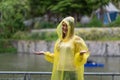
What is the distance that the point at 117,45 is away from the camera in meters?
54.8

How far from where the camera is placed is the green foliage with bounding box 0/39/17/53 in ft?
196

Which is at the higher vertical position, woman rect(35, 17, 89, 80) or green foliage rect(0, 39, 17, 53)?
woman rect(35, 17, 89, 80)

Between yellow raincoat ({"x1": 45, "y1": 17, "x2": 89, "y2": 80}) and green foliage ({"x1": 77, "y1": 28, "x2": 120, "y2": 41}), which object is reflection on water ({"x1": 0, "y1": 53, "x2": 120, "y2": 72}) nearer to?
green foliage ({"x1": 77, "y1": 28, "x2": 120, "y2": 41})

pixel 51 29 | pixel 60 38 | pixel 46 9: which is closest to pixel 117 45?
pixel 51 29

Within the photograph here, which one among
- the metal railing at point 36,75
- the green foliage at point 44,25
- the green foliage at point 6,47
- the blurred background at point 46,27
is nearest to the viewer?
the metal railing at point 36,75

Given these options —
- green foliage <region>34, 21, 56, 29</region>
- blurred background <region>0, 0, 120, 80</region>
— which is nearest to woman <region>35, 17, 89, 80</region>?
blurred background <region>0, 0, 120, 80</region>

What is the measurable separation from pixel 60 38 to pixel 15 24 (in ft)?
176

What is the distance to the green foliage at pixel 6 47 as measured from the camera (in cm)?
5973

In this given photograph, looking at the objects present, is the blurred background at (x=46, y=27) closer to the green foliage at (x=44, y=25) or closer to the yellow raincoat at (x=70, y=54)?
the green foliage at (x=44, y=25)

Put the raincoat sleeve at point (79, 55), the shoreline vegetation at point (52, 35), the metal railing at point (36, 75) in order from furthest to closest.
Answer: the shoreline vegetation at point (52, 35) < the metal railing at point (36, 75) < the raincoat sleeve at point (79, 55)

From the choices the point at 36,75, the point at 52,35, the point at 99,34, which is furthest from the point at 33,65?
the point at 36,75

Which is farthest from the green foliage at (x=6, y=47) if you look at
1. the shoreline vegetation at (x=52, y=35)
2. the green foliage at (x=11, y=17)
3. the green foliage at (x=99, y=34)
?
the green foliage at (x=99, y=34)

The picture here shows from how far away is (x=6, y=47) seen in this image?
2381 inches

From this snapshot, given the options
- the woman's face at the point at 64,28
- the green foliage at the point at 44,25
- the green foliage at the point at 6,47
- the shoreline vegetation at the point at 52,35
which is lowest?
the green foliage at the point at 6,47
